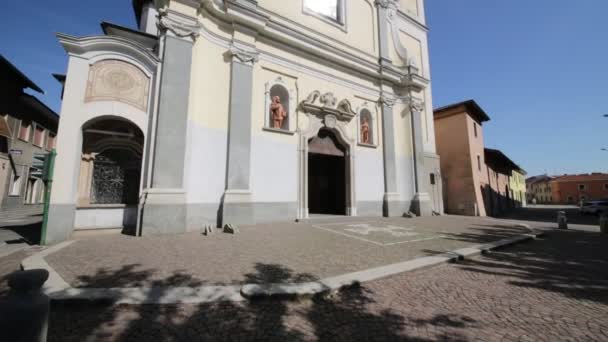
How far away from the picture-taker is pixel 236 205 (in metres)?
8.24

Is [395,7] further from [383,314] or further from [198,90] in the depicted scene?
[383,314]

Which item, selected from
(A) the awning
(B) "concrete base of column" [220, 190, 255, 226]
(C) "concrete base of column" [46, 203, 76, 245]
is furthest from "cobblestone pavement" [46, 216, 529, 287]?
(A) the awning

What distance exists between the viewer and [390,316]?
8.31ft

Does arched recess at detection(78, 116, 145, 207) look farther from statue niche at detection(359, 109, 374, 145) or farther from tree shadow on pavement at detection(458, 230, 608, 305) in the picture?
statue niche at detection(359, 109, 374, 145)

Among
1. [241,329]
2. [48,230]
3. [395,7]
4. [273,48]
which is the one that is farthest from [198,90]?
[395,7]

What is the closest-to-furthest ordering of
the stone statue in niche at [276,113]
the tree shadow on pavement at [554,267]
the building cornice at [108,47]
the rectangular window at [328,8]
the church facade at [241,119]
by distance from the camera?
the tree shadow on pavement at [554,267], the building cornice at [108,47], the church facade at [241,119], the stone statue in niche at [276,113], the rectangular window at [328,8]

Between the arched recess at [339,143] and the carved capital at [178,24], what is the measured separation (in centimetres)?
542

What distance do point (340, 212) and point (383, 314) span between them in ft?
32.1

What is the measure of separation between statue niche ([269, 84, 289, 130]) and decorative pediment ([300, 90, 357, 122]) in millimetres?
814

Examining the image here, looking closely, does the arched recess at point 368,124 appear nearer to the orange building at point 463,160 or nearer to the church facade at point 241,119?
the church facade at point 241,119

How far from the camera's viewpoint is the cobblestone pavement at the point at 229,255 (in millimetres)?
3422

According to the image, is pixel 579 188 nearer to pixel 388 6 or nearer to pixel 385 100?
pixel 388 6

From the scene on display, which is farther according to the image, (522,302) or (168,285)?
(168,285)

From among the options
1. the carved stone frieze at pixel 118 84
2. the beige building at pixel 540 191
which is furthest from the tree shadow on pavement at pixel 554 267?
the beige building at pixel 540 191
